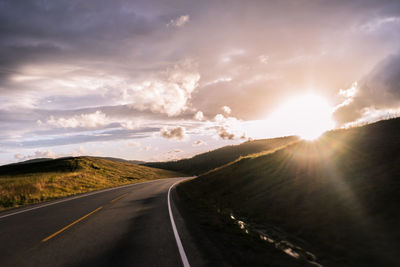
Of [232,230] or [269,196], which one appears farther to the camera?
[269,196]

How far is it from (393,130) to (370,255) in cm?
1020

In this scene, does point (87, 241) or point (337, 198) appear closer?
point (87, 241)

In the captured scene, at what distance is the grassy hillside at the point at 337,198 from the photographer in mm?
6336

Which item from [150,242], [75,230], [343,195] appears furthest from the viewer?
[343,195]

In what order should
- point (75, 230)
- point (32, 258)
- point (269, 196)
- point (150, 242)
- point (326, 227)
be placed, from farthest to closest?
point (269, 196) → point (75, 230) → point (326, 227) → point (150, 242) → point (32, 258)

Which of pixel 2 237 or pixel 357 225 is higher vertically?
pixel 2 237

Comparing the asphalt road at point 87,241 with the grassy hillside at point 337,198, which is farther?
the grassy hillside at point 337,198

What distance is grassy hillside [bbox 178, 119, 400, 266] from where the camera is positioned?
6.34m

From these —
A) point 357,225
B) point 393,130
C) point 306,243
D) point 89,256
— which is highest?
point 393,130

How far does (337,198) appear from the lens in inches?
358

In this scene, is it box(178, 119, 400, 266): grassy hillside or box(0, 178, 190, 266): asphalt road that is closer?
box(0, 178, 190, 266): asphalt road

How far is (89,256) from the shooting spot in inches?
226

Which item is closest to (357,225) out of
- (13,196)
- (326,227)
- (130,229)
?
(326,227)

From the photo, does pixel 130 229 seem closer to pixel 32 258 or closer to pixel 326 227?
pixel 32 258
